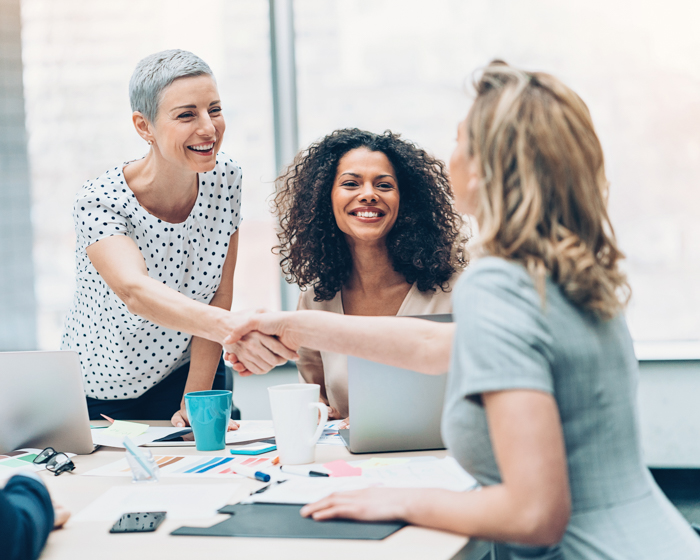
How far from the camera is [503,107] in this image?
820 mm

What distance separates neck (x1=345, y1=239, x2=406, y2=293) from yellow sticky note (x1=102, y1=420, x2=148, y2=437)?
78cm

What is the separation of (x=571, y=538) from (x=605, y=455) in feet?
0.37

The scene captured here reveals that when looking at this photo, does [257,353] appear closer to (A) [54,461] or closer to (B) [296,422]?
A: (B) [296,422]

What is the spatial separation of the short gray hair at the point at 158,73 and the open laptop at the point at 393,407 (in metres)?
0.96

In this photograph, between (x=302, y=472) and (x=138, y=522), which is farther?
(x=302, y=472)

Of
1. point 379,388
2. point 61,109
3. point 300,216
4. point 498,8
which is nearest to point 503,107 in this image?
point 379,388

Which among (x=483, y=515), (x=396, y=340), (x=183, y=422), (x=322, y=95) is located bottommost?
(x=183, y=422)

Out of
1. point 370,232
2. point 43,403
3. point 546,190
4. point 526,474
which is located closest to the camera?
point 526,474

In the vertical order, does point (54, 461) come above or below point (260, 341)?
below

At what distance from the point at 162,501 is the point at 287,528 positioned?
27cm

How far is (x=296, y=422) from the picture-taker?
3.86 ft

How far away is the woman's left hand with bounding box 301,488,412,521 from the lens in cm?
85

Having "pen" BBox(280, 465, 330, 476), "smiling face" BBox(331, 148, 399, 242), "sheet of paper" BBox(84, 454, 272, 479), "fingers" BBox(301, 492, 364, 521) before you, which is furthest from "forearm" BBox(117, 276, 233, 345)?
"fingers" BBox(301, 492, 364, 521)

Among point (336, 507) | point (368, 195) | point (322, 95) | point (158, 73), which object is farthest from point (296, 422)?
point (322, 95)
